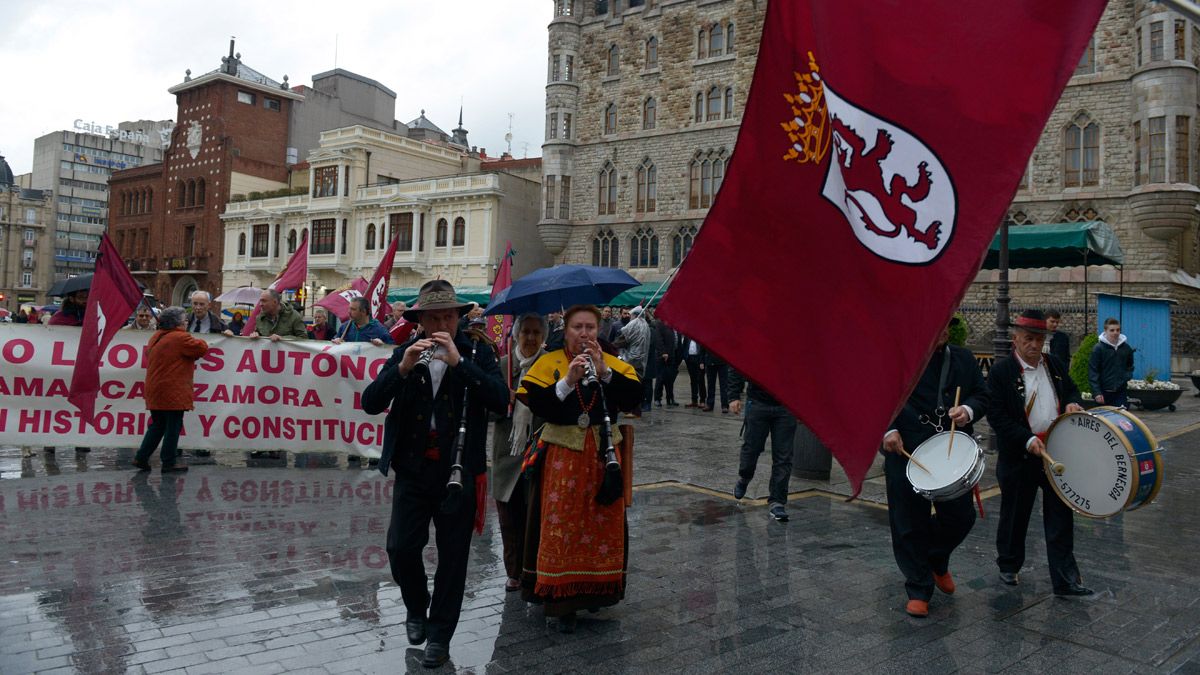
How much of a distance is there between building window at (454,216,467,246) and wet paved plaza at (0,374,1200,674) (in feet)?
121

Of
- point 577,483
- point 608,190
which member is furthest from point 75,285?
point 608,190

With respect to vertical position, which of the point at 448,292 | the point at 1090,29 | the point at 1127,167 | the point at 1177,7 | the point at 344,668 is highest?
the point at 1127,167

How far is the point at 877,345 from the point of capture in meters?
2.55

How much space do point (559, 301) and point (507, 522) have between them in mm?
2365

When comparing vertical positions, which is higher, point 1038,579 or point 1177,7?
point 1177,7

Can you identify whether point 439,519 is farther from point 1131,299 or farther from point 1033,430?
point 1131,299

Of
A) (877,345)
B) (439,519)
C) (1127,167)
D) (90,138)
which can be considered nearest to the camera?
(877,345)

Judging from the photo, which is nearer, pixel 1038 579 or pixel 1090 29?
pixel 1090 29

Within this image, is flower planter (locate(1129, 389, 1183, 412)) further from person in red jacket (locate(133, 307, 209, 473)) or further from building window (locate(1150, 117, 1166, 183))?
person in red jacket (locate(133, 307, 209, 473))

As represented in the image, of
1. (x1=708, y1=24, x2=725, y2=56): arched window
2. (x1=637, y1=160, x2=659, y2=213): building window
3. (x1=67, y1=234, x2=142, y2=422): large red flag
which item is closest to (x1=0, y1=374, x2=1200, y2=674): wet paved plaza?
(x1=67, y1=234, x2=142, y2=422): large red flag

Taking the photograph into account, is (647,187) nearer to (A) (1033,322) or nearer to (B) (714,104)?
(B) (714,104)

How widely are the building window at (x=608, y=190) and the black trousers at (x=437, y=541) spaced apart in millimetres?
39200

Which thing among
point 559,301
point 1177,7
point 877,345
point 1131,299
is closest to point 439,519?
point 877,345

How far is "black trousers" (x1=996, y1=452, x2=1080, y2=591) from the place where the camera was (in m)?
5.23
